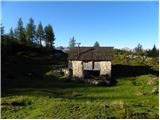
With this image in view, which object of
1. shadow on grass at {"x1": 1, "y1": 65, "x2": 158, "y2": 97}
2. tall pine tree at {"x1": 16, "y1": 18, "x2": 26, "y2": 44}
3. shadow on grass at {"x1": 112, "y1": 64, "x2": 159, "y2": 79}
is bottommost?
shadow on grass at {"x1": 1, "y1": 65, "x2": 158, "y2": 97}

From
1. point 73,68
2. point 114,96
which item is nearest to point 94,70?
point 73,68

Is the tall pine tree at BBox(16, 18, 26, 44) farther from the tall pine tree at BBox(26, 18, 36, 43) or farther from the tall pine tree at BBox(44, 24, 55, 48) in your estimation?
the tall pine tree at BBox(44, 24, 55, 48)

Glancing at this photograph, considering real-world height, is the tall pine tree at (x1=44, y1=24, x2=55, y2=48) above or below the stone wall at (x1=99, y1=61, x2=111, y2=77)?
above

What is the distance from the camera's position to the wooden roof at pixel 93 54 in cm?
5422

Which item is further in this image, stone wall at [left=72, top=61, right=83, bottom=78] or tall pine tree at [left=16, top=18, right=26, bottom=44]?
tall pine tree at [left=16, top=18, right=26, bottom=44]

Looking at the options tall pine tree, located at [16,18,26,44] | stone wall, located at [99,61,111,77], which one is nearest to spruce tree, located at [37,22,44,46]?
tall pine tree, located at [16,18,26,44]

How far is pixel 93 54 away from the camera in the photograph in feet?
182

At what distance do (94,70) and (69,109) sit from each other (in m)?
32.8

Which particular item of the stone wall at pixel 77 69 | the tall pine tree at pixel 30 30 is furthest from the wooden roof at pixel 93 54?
the tall pine tree at pixel 30 30

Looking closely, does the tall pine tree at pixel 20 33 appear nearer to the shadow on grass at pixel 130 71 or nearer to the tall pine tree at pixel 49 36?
the tall pine tree at pixel 49 36

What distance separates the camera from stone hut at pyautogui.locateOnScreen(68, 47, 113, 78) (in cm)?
5362

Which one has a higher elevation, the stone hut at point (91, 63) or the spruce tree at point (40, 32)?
the spruce tree at point (40, 32)

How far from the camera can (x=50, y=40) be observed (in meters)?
105

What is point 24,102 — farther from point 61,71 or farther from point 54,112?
point 61,71
